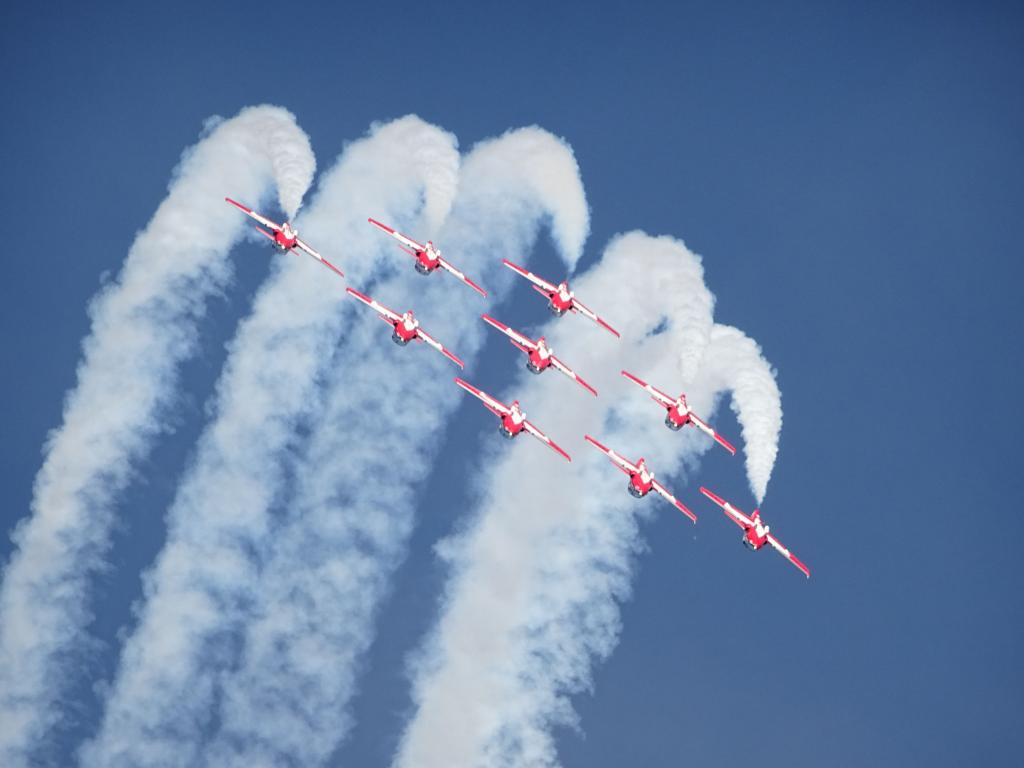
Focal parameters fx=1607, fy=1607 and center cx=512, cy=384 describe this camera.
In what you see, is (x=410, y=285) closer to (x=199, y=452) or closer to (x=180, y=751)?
(x=199, y=452)

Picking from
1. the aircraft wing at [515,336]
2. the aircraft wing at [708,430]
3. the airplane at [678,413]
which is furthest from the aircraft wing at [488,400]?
the aircraft wing at [708,430]

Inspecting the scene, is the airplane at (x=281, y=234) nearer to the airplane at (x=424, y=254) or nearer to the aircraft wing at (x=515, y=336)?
the airplane at (x=424, y=254)

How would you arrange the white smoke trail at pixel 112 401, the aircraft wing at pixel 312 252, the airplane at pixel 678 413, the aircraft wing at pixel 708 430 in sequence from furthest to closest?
the aircraft wing at pixel 312 252 → the aircraft wing at pixel 708 430 → the airplane at pixel 678 413 → the white smoke trail at pixel 112 401

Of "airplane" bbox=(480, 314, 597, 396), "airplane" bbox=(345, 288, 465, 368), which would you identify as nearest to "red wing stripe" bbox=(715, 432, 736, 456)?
"airplane" bbox=(480, 314, 597, 396)

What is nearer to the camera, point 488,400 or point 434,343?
point 488,400

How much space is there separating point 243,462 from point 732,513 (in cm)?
2879

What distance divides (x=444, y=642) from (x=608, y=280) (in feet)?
78.2

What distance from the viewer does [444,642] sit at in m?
94.9

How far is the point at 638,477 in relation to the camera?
93312 millimetres

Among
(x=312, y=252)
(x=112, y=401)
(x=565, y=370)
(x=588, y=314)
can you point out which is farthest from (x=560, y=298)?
(x=112, y=401)

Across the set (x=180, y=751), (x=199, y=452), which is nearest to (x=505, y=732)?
(x=180, y=751)

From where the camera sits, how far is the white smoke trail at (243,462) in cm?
9175

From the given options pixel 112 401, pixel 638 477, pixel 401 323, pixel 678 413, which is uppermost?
pixel 678 413

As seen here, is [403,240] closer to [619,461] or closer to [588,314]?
[588,314]
